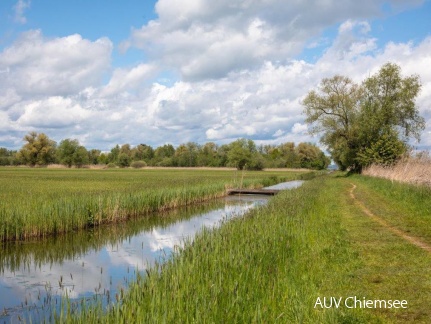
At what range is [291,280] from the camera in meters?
7.30

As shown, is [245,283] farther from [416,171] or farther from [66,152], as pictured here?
[66,152]

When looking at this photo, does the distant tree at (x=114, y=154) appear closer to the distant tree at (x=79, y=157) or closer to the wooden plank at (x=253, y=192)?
the distant tree at (x=79, y=157)

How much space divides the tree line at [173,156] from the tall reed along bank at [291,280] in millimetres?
89241

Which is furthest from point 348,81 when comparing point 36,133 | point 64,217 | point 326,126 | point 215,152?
point 36,133

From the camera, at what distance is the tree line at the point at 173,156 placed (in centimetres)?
11022

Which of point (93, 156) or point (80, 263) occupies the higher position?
point (93, 156)

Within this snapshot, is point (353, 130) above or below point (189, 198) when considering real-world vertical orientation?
above

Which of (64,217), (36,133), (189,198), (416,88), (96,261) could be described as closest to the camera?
(96,261)

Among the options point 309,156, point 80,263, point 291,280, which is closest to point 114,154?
point 309,156

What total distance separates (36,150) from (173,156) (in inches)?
1814

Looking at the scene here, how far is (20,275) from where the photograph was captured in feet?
33.5

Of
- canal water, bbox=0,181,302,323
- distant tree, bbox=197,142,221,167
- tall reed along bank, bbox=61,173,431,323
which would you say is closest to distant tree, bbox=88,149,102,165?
distant tree, bbox=197,142,221,167

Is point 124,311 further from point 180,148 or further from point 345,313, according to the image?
point 180,148

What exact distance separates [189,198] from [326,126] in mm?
32399
